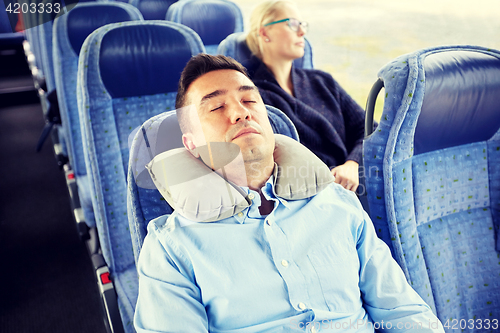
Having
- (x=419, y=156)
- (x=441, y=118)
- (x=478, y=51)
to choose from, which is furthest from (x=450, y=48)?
(x=419, y=156)

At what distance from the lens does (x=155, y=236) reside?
95cm

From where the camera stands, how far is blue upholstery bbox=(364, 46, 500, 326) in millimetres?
1088

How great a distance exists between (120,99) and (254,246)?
2.64 feet

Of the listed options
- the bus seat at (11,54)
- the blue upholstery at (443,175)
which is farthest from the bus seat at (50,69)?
the bus seat at (11,54)

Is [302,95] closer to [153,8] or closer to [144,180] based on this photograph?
[144,180]

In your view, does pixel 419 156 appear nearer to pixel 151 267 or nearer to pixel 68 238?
pixel 151 267

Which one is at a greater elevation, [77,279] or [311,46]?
[311,46]

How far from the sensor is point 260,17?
6.18 ft

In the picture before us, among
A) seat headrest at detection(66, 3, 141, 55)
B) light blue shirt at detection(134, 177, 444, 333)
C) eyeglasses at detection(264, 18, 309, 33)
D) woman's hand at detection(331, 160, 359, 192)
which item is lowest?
woman's hand at detection(331, 160, 359, 192)

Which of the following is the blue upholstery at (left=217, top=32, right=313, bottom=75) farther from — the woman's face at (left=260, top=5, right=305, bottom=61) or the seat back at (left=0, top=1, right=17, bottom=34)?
the seat back at (left=0, top=1, right=17, bottom=34)

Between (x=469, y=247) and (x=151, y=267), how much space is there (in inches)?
41.4

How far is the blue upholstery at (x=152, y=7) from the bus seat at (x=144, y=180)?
2.46m

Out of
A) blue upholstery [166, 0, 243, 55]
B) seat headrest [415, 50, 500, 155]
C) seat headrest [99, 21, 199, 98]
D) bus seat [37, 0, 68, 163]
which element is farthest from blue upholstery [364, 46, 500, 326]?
bus seat [37, 0, 68, 163]

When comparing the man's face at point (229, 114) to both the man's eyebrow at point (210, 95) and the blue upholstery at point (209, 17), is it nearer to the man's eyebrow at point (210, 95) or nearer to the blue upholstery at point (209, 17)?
the man's eyebrow at point (210, 95)
